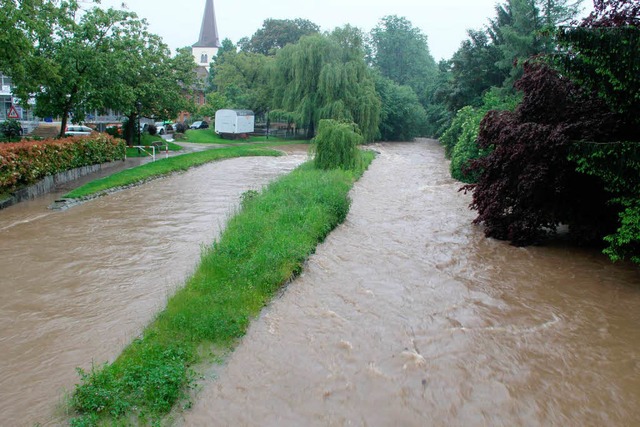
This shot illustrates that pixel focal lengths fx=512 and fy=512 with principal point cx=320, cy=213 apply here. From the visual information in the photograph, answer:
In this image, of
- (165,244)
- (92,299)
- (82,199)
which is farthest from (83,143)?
(92,299)

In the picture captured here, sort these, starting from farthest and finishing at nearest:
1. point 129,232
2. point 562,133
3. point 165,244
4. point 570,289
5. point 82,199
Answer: point 82,199 → point 129,232 → point 165,244 → point 562,133 → point 570,289

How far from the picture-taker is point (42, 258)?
11258 mm

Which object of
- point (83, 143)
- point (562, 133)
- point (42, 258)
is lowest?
point (42, 258)

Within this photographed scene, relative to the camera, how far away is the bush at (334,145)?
2266 centimetres

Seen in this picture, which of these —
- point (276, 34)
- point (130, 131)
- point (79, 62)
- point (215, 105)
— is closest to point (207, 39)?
point (276, 34)

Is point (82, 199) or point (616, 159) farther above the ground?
point (616, 159)

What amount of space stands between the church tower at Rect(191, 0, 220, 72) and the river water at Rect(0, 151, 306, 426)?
275 feet

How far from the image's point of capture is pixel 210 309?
7.79 metres

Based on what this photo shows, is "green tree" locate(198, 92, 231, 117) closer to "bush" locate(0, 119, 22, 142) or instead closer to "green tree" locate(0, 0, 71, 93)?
"bush" locate(0, 119, 22, 142)

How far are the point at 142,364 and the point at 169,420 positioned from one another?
96cm

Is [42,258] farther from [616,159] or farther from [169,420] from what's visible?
[616,159]

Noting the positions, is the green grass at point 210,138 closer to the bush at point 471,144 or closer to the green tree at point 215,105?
the green tree at point 215,105

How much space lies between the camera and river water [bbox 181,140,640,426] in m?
6.02

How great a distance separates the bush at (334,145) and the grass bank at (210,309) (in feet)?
25.4
